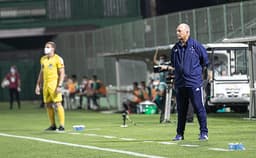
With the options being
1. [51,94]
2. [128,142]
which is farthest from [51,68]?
[128,142]

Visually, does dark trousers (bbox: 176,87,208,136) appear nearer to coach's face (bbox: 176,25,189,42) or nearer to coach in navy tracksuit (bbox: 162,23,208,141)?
coach in navy tracksuit (bbox: 162,23,208,141)

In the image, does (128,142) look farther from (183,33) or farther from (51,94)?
(51,94)

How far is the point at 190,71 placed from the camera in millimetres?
17375

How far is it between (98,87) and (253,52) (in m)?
15.0

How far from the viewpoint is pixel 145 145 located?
16.5 meters

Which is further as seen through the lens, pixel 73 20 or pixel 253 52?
pixel 73 20

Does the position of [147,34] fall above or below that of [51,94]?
above

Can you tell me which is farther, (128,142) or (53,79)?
(53,79)

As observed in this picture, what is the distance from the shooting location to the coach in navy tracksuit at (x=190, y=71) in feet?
56.9

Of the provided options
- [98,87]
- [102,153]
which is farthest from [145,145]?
[98,87]

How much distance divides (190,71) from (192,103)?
1.86 ft

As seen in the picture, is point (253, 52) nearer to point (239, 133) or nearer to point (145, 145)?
point (239, 133)

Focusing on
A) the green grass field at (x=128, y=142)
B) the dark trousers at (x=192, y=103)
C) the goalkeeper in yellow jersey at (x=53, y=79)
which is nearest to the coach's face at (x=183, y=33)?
the dark trousers at (x=192, y=103)

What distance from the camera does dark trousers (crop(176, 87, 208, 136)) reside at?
17.3m
